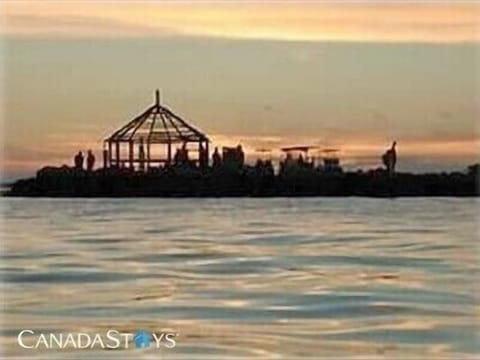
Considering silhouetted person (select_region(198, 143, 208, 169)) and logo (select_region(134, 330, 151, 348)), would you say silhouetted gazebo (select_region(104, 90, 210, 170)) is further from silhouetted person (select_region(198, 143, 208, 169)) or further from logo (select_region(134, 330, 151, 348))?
logo (select_region(134, 330, 151, 348))

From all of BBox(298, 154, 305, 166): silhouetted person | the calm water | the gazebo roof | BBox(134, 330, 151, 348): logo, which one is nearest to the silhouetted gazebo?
the gazebo roof

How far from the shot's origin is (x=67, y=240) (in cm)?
365

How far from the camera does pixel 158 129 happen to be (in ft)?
10.9

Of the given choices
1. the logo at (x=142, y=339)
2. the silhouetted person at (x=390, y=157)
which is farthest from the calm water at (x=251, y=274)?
the silhouetted person at (x=390, y=157)

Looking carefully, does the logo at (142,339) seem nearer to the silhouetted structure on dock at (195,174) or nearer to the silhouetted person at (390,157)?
the silhouetted structure on dock at (195,174)

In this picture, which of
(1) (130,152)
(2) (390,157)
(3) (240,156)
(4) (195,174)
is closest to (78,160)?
(1) (130,152)

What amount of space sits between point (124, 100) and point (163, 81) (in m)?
0.10

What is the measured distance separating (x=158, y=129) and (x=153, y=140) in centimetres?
4

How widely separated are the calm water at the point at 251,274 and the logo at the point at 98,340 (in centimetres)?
2

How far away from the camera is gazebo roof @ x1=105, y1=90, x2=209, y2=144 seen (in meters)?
3.32

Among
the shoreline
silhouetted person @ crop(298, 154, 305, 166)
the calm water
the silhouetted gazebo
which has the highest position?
the silhouetted gazebo

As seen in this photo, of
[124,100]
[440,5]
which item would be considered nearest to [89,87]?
[124,100]

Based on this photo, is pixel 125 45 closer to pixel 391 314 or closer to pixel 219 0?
pixel 219 0

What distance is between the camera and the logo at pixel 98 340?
10.5ft
